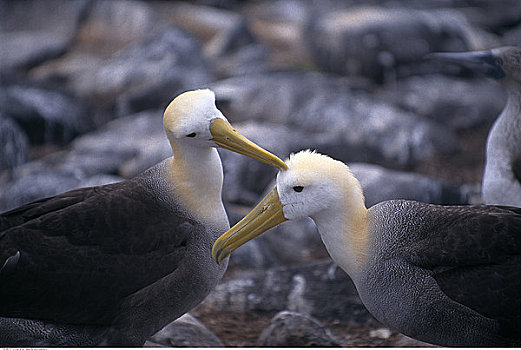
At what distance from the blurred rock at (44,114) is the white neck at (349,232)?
729cm

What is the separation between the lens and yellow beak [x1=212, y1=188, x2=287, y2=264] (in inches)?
153

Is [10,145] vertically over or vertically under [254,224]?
→ under

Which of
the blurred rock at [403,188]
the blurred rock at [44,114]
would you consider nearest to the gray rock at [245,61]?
the blurred rock at [44,114]

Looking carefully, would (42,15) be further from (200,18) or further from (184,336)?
(184,336)

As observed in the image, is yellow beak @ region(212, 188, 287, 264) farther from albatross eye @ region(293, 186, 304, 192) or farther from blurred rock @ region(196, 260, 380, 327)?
blurred rock @ region(196, 260, 380, 327)

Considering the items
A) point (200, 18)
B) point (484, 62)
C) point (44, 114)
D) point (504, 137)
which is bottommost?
point (44, 114)

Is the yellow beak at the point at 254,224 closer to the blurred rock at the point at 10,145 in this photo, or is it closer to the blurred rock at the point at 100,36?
the blurred rock at the point at 10,145

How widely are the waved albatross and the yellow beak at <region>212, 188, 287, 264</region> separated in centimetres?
244

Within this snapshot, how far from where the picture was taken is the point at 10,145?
29.4 ft

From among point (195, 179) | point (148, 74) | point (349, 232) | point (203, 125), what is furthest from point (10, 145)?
point (349, 232)

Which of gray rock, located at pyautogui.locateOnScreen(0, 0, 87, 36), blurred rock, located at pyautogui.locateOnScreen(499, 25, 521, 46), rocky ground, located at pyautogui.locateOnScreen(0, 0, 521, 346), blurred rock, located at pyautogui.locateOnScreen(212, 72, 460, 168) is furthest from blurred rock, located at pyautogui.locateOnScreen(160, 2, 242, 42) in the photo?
blurred rock, located at pyautogui.locateOnScreen(499, 25, 521, 46)

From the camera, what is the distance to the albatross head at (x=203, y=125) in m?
4.11

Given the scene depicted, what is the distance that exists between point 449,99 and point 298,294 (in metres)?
6.15

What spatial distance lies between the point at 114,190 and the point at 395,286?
1938 millimetres
